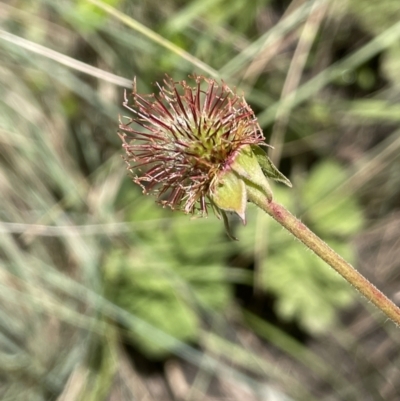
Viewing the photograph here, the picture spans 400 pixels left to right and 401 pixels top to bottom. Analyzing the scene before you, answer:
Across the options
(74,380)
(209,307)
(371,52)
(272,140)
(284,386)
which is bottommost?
(74,380)

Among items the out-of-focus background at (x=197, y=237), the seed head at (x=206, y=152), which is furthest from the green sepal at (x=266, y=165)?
the out-of-focus background at (x=197, y=237)

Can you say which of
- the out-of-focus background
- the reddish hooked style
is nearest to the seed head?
the reddish hooked style

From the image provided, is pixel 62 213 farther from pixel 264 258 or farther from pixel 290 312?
pixel 290 312

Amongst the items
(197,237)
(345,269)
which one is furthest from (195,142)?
(197,237)

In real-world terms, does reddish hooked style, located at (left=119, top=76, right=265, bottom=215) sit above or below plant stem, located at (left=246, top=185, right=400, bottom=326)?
above

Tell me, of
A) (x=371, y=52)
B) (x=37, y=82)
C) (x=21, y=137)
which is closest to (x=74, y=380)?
(x=21, y=137)

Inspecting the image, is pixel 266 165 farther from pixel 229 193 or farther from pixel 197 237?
pixel 197 237

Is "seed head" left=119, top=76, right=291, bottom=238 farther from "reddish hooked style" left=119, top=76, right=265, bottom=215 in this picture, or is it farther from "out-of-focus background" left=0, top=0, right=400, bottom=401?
"out-of-focus background" left=0, top=0, right=400, bottom=401
